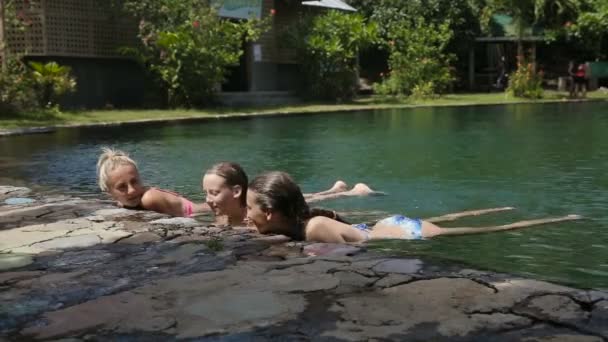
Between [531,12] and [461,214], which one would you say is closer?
[461,214]

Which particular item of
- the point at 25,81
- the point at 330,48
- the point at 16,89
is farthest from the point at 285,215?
the point at 330,48

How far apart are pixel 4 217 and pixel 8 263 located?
1.57 m

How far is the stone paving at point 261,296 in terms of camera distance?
262 centimetres

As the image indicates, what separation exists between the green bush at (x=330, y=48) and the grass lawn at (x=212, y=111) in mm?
988

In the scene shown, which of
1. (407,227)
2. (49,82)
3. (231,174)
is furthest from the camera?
(49,82)

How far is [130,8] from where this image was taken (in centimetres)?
2017

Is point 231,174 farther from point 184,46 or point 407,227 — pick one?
point 184,46

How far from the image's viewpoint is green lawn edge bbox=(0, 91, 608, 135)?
15.9 m

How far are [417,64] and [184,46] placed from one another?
31.5 ft

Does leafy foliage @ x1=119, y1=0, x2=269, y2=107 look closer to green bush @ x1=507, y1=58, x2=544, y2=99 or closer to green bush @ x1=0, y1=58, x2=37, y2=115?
green bush @ x1=0, y1=58, x2=37, y2=115

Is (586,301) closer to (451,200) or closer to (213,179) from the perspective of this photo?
(213,179)

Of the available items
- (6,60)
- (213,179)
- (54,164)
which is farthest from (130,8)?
(213,179)

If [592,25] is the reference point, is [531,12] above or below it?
above

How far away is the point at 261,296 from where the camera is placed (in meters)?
3.07
